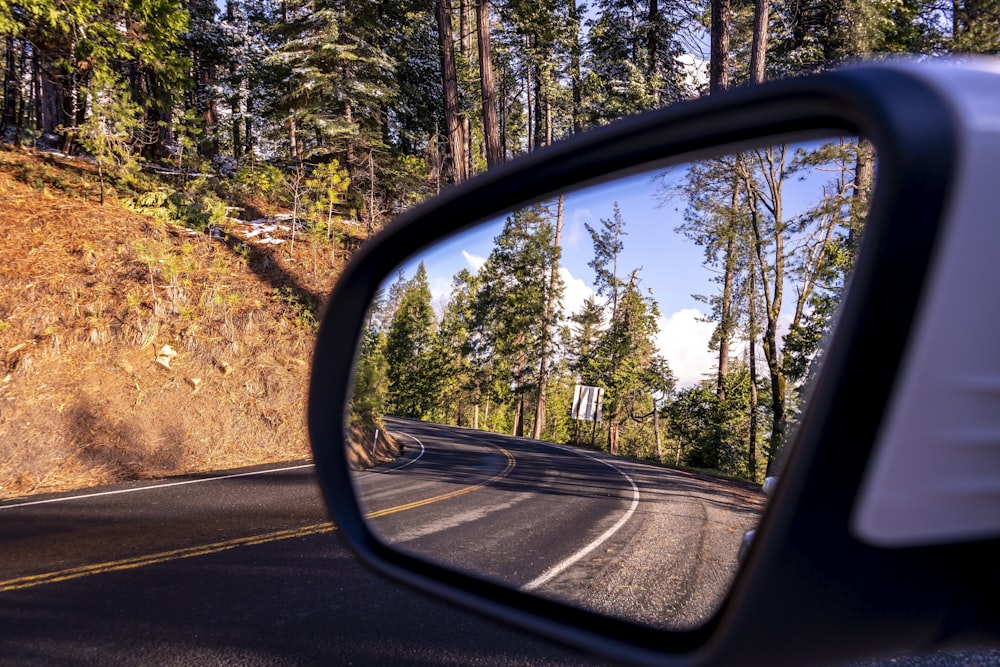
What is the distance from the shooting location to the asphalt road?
1.39 m

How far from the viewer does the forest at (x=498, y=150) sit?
1.05m

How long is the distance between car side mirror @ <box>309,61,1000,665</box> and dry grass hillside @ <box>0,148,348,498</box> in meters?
9.13

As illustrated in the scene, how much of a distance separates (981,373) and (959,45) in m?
16.4

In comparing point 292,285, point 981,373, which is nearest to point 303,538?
point 981,373

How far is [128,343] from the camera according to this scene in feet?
40.0

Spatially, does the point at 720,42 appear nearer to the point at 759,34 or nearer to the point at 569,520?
the point at 759,34

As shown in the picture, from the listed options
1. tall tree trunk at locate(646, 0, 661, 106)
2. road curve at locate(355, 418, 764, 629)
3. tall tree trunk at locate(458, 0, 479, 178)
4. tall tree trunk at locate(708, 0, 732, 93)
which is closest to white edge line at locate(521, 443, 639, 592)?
road curve at locate(355, 418, 764, 629)

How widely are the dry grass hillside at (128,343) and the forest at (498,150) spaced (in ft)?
5.65

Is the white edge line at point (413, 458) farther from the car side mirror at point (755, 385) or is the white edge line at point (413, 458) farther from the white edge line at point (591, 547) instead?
the white edge line at point (591, 547)

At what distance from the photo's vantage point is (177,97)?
1855 centimetres

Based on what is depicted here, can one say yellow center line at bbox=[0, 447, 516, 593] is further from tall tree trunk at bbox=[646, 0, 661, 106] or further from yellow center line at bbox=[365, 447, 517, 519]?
tall tree trunk at bbox=[646, 0, 661, 106]

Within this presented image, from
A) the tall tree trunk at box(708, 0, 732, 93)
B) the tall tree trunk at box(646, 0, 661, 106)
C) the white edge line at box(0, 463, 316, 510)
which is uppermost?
the tall tree trunk at box(646, 0, 661, 106)

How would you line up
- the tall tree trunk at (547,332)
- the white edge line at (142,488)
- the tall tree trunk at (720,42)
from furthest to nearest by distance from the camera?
the tall tree trunk at (720,42), the white edge line at (142,488), the tall tree trunk at (547,332)

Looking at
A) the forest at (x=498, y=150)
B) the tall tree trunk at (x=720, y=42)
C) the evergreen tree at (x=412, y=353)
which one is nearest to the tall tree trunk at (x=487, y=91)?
the forest at (x=498, y=150)
